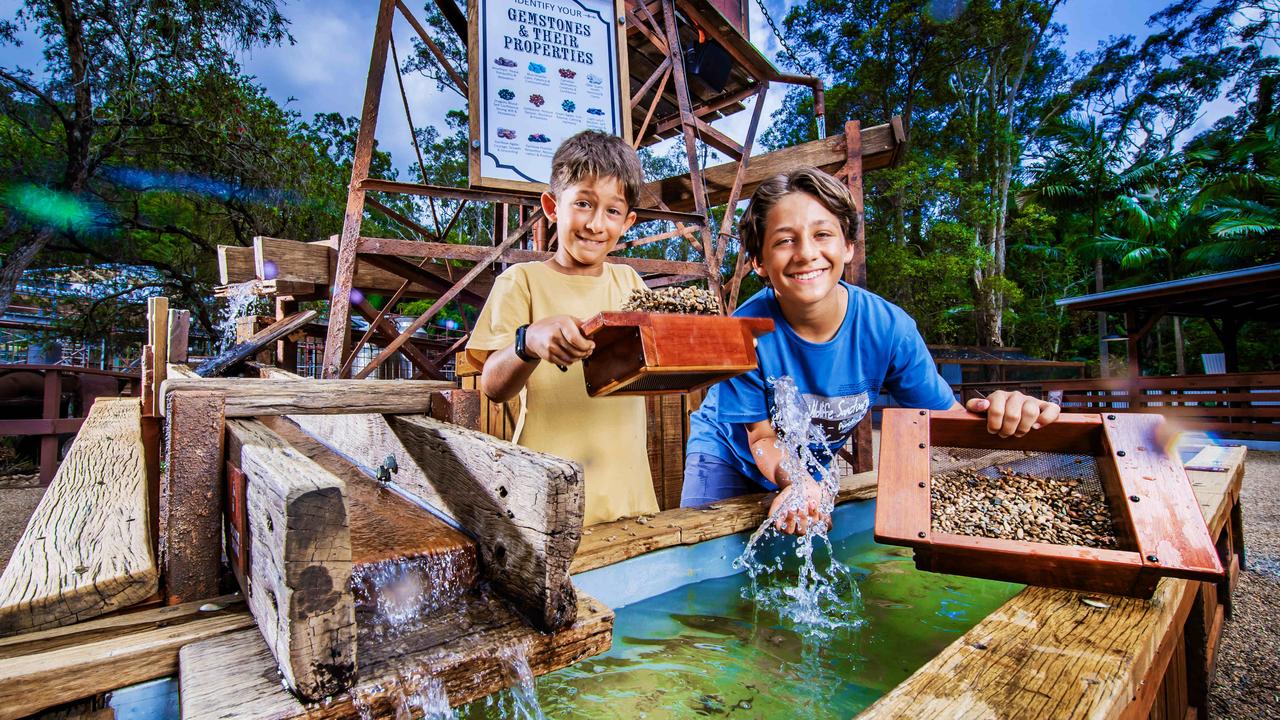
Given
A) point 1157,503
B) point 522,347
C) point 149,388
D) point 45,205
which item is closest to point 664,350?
point 522,347

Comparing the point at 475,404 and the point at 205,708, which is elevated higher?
the point at 475,404

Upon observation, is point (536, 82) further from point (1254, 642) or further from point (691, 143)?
point (1254, 642)

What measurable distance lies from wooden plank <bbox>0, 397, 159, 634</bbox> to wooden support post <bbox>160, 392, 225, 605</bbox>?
0.20 feet

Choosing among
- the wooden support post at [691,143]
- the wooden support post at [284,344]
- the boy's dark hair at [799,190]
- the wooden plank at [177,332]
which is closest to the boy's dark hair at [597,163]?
the boy's dark hair at [799,190]

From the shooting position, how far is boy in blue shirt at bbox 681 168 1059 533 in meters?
1.94

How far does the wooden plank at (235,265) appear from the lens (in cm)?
666

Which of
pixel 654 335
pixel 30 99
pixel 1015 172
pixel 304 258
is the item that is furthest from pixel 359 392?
pixel 1015 172

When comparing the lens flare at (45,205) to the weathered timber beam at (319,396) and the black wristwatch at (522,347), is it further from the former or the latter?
the black wristwatch at (522,347)

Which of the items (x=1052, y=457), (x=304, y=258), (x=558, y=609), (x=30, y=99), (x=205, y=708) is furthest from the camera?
(x=30, y=99)

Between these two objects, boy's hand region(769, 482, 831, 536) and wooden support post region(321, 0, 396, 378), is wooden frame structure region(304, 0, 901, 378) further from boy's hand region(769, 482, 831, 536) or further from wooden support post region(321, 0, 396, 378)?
boy's hand region(769, 482, 831, 536)

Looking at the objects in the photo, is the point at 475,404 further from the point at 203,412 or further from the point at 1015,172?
the point at 1015,172

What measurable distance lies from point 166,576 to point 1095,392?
15.2m

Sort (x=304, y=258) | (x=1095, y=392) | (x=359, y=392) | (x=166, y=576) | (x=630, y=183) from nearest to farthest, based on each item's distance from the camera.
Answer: (x=166, y=576), (x=359, y=392), (x=630, y=183), (x=304, y=258), (x=1095, y=392)

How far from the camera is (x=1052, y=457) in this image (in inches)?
67.4
